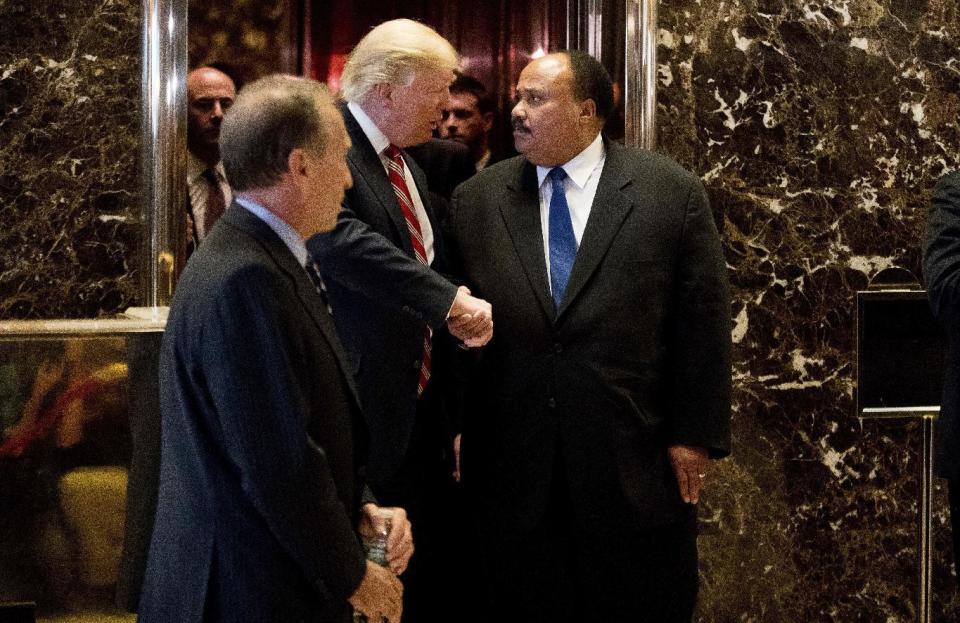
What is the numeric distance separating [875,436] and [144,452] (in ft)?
7.87

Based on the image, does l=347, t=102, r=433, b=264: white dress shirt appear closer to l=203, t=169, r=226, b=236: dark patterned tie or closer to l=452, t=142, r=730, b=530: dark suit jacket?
l=452, t=142, r=730, b=530: dark suit jacket

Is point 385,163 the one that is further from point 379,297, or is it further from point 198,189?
point 198,189

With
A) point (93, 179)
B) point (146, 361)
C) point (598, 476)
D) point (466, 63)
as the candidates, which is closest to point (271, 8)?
point (466, 63)

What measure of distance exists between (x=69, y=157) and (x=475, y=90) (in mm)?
1475

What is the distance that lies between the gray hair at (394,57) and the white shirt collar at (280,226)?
3.96 feet

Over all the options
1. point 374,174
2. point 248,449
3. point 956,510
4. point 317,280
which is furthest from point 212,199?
point 956,510

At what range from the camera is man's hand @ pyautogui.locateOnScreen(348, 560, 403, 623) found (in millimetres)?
2018

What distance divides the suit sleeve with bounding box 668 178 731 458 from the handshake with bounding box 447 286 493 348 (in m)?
0.56

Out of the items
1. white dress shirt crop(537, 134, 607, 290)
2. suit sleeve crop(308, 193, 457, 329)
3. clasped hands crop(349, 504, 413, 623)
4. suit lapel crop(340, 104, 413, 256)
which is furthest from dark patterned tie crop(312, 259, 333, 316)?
white dress shirt crop(537, 134, 607, 290)

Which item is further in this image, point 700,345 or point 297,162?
point 700,345

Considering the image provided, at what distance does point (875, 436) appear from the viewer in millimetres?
4008

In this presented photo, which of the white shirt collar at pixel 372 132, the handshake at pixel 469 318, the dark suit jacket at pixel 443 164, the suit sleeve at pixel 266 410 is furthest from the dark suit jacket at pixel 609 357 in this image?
the suit sleeve at pixel 266 410

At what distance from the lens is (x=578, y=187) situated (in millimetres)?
3291

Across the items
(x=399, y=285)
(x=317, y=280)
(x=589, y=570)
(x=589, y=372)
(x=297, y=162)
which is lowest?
(x=589, y=570)
